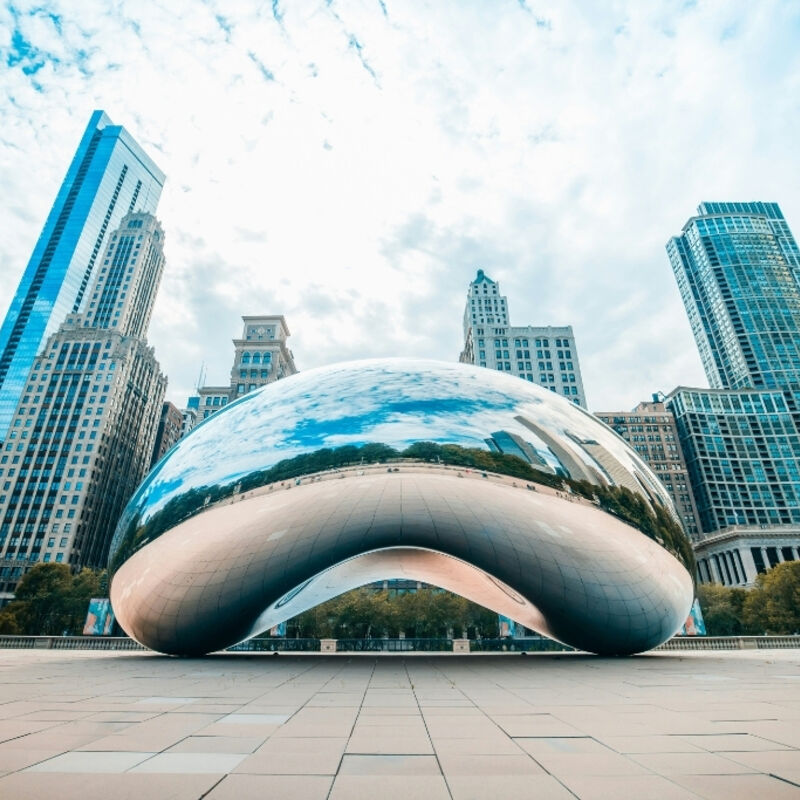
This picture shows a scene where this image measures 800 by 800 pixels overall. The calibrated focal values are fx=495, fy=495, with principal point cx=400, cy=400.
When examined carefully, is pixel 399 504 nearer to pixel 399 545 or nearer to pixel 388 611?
pixel 399 545

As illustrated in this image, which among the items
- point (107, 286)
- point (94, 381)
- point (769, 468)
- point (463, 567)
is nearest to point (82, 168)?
point (107, 286)

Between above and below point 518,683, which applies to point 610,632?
above

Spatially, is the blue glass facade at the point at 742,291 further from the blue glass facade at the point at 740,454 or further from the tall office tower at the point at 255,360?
the tall office tower at the point at 255,360

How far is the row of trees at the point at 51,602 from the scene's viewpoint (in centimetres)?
5297

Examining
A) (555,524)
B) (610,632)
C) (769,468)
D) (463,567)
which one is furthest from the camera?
(769,468)

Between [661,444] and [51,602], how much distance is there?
128m

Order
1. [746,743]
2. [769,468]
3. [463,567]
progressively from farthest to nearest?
[769,468], [463,567], [746,743]

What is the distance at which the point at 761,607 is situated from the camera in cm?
5138

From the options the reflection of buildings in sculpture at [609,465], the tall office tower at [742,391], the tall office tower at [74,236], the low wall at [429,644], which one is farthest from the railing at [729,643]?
the tall office tower at [74,236]

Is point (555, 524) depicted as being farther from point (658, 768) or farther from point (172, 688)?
point (172, 688)

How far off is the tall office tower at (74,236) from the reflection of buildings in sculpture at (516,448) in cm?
15064

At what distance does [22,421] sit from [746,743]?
131m

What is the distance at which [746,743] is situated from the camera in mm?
3920

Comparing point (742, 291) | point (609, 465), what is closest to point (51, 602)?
point (609, 465)
